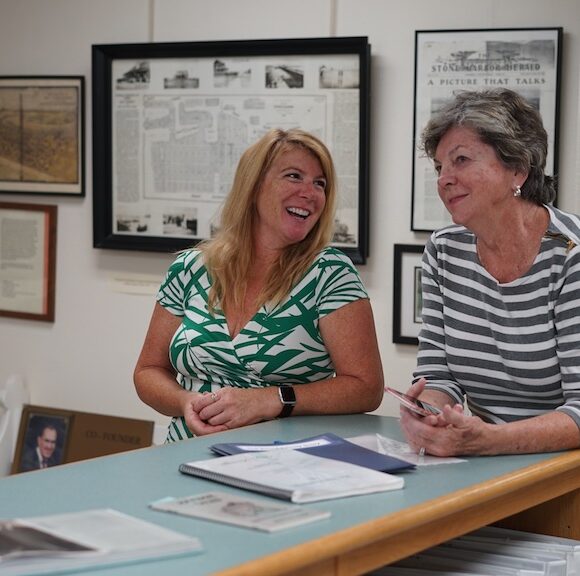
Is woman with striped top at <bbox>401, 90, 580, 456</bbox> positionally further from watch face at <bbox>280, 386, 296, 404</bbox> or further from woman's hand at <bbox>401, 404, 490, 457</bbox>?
watch face at <bbox>280, 386, 296, 404</bbox>

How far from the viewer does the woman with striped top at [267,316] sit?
2680mm

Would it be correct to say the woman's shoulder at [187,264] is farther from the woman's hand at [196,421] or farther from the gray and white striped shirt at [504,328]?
the gray and white striped shirt at [504,328]

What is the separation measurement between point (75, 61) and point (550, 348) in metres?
2.78

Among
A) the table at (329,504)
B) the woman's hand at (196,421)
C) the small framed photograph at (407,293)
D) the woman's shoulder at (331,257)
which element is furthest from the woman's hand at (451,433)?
the small framed photograph at (407,293)

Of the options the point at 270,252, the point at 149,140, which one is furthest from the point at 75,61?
the point at 270,252

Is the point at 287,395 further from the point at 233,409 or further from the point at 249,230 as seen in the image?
the point at 249,230

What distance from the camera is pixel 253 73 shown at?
4090 mm

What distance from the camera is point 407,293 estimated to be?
388 centimetres

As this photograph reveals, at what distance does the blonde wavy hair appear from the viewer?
2.83 metres

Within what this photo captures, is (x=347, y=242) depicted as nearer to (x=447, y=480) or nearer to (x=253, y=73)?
(x=253, y=73)

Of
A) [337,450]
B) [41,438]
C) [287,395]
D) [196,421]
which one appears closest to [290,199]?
[287,395]

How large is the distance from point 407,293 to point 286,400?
1343mm

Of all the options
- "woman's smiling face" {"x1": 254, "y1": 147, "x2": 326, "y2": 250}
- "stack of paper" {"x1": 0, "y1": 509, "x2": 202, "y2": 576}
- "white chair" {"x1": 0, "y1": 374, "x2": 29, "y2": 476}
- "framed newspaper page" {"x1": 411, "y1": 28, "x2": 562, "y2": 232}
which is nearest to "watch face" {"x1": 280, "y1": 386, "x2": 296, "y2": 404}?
"woman's smiling face" {"x1": 254, "y1": 147, "x2": 326, "y2": 250}

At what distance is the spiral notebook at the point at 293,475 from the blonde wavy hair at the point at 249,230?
829 millimetres
